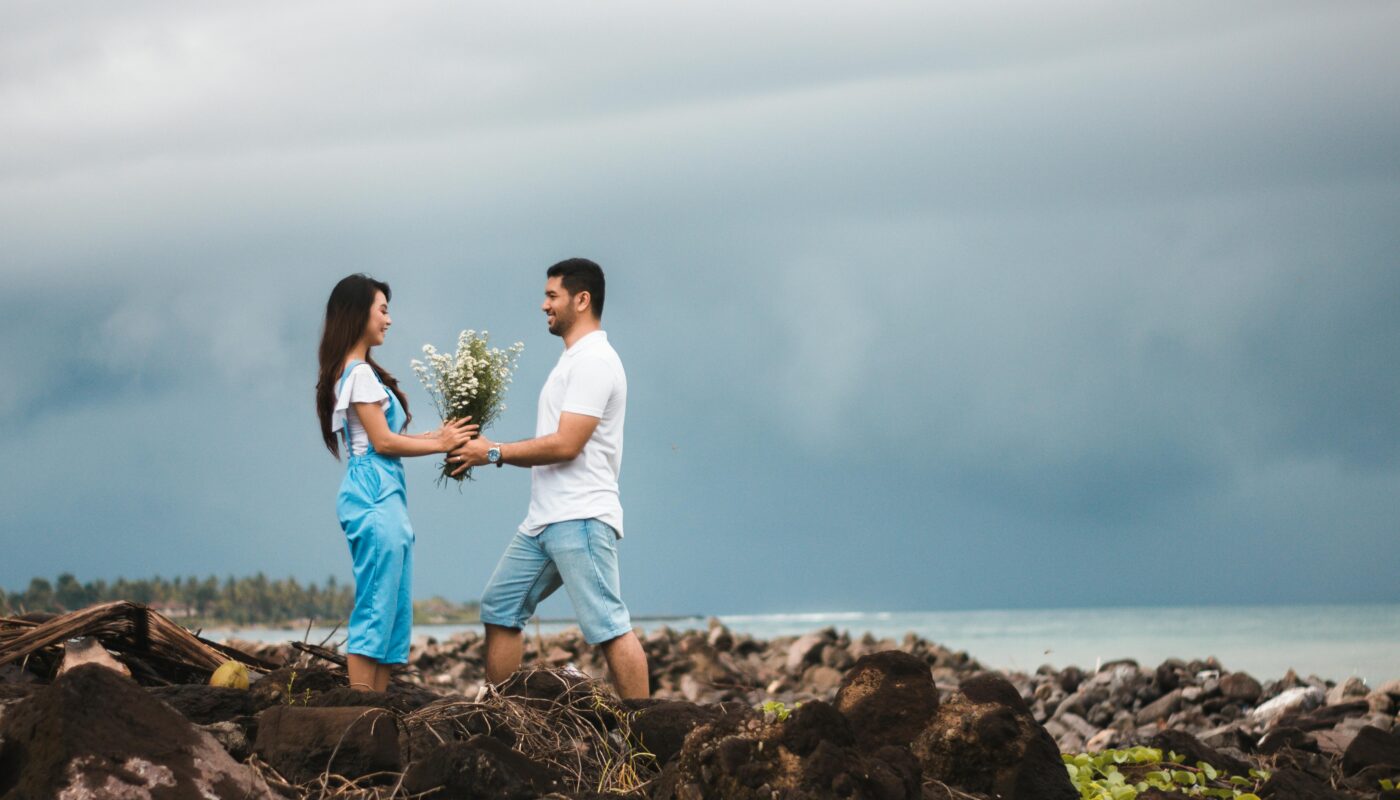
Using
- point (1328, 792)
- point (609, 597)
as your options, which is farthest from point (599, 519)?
point (1328, 792)

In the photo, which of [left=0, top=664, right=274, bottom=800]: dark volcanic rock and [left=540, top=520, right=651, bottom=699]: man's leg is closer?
[left=0, top=664, right=274, bottom=800]: dark volcanic rock

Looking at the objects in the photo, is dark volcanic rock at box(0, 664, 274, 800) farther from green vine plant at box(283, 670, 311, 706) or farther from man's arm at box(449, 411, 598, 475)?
man's arm at box(449, 411, 598, 475)

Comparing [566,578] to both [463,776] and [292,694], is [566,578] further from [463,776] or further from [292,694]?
[463,776]

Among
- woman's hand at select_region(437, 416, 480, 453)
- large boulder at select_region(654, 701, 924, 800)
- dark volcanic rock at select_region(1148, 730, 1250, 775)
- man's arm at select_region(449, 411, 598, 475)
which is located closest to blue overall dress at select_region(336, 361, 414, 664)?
woman's hand at select_region(437, 416, 480, 453)

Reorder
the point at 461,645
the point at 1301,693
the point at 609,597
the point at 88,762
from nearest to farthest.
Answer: the point at 88,762
the point at 609,597
the point at 1301,693
the point at 461,645

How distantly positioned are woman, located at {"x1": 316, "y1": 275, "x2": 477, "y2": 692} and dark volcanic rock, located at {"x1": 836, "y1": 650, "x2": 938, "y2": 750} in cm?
225

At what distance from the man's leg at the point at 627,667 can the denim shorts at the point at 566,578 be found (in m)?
0.05

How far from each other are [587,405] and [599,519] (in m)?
0.58

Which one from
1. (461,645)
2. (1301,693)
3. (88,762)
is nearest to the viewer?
(88,762)

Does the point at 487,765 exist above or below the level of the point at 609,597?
below

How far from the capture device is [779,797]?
13.5ft

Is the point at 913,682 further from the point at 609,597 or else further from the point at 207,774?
the point at 207,774

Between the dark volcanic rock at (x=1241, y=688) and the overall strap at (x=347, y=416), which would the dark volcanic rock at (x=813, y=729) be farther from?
the dark volcanic rock at (x=1241, y=688)

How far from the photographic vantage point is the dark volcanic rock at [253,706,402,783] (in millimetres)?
4672
